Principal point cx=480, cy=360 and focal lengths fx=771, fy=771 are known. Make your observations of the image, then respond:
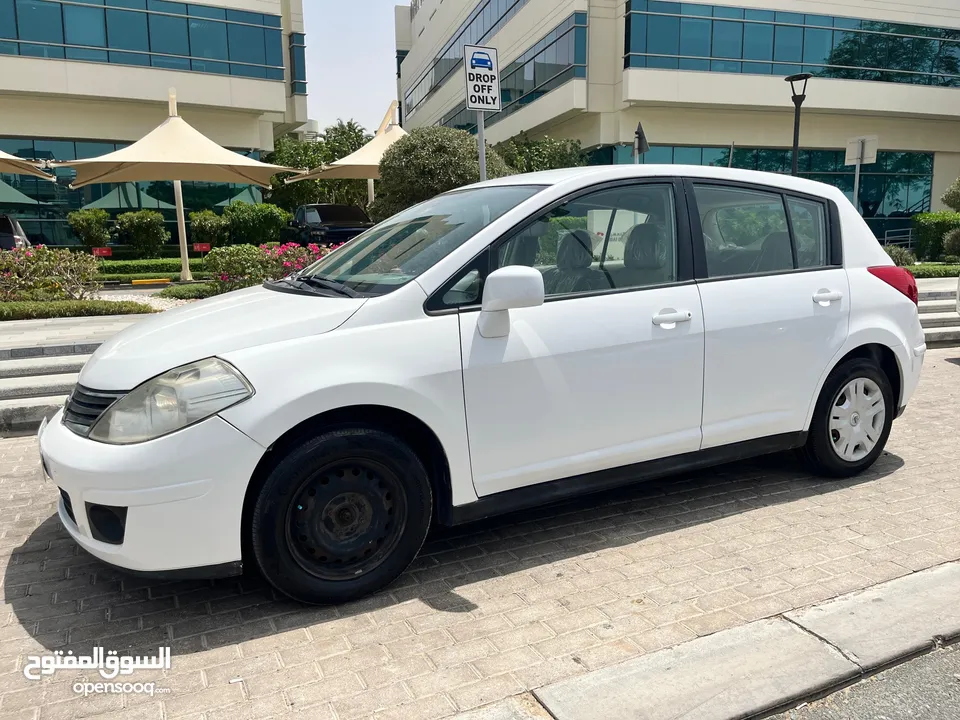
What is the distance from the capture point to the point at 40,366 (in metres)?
7.18

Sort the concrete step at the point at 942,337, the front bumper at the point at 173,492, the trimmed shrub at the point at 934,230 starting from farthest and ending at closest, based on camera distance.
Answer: the trimmed shrub at the point at 934,230, the concrete step at the point at 942,337, the front bumper at the point at 173,492

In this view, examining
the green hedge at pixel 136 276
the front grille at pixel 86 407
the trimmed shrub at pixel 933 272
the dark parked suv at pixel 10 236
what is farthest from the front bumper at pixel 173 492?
the trimmed shrub at pixel 933 272

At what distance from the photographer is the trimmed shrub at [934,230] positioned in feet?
75.2

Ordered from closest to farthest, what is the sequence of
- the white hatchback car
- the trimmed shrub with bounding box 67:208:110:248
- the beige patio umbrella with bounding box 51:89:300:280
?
the white hatchback car < the beige patio umbrella with bounding box 51:89:300:280 < the trimmed shrub with bounding box 67:208:110:248

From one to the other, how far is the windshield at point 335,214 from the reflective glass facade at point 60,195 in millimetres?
8074

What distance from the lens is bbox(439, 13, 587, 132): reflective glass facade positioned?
2542cm

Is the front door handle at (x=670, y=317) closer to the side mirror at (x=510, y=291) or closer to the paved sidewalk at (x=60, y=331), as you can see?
the side mirror at (x=510, y=291)

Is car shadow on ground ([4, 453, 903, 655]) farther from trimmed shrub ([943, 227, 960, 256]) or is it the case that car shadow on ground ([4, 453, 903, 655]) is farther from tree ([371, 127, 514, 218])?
trimmed shrub ([943, 227, 960, 256])

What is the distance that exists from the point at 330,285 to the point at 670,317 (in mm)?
1685

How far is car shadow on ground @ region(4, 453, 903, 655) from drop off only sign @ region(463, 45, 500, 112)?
4.49m

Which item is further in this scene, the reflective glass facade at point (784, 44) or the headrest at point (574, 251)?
the reflective glass facade at point (784, 44)

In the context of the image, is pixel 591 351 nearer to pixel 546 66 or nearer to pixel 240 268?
pixel 240 268

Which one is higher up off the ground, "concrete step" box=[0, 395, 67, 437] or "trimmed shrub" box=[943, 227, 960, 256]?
"trimmed shrub" box=[943, 227, 960, 256]

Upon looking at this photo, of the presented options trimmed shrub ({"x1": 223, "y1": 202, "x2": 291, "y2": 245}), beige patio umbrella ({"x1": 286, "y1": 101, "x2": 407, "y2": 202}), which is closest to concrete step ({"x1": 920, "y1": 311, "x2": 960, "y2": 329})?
beige patio umbrella ({"x1": 286, "y1": 101, "x2": 407, "y2": 202})
